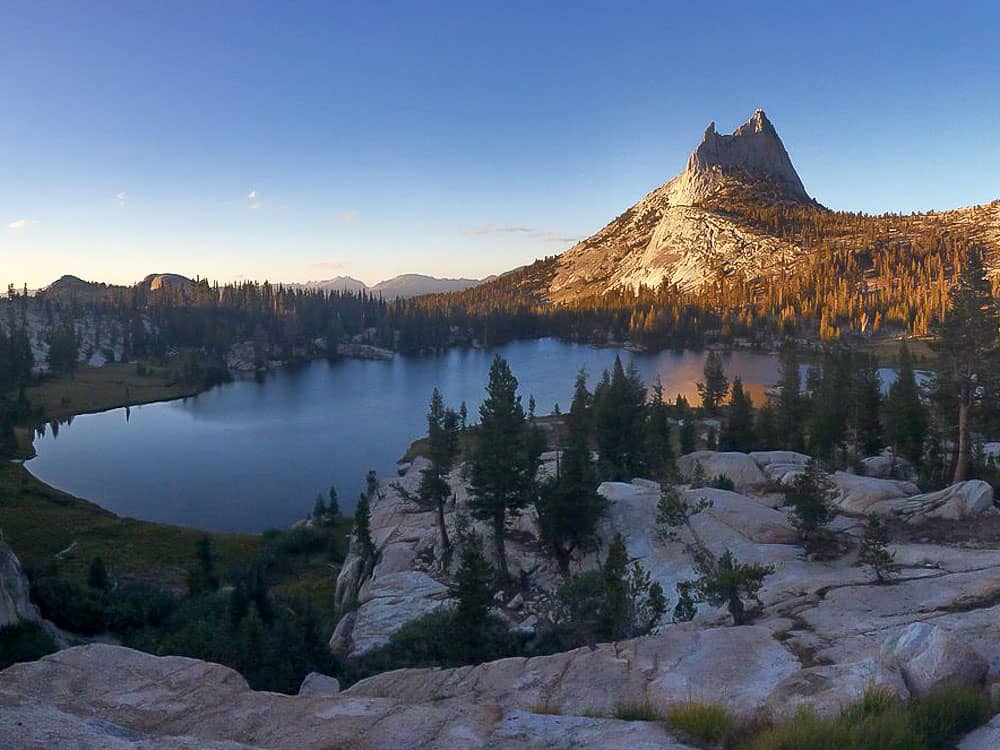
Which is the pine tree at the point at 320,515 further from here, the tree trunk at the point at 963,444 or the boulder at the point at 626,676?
the tree trunk at the point at 963,444

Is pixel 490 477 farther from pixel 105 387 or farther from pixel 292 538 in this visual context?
pixel 105 387

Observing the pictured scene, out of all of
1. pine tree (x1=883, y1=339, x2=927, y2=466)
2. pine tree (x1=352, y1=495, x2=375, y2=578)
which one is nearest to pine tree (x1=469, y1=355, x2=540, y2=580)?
pine tree (x1=352, y1=495, x2=375, y2=578)

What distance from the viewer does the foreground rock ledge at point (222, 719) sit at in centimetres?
897

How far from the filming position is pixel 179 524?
186 feet

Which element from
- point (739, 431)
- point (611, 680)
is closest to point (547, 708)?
point (611, 680)

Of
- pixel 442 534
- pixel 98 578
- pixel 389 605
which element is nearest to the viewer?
pixel 389 605

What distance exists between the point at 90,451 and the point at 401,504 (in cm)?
5550

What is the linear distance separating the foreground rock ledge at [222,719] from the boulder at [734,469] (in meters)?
33.6

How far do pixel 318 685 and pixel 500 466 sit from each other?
16123 mm

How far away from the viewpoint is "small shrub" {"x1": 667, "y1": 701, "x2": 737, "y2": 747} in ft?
28.4

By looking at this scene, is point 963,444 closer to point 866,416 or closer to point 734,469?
point 734,469

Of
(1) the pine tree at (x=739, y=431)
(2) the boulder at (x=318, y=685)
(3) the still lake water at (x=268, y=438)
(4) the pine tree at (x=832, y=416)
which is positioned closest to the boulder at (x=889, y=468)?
Result: (4) the pine tree at (x=832, y=416)

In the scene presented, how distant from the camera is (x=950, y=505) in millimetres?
26359

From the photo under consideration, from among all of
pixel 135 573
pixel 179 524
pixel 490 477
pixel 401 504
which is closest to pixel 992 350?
pixel 490 477
